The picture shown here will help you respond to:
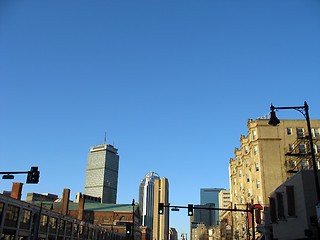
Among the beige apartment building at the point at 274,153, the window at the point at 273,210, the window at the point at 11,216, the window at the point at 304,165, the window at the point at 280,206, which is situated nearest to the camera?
the window at the point at 280,206

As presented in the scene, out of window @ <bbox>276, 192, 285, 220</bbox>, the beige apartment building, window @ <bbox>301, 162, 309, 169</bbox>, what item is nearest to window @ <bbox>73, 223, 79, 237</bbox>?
the beige apartment building

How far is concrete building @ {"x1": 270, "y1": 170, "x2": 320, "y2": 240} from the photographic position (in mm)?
27484

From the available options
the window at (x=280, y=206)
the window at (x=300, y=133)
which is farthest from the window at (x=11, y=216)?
the window at (x=300, y=133)

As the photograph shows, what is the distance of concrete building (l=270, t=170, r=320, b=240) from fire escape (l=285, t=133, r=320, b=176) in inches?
1326

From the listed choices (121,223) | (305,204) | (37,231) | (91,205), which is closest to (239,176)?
(37,231)

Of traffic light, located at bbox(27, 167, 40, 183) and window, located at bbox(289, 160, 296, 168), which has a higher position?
window, located at bbox(289, 160, 296, 168)

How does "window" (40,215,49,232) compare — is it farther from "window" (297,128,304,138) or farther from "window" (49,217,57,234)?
"window" (297,128,304,138)

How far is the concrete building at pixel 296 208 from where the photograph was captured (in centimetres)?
2748

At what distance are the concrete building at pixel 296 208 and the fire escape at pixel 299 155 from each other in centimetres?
3368

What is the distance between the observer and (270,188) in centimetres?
6619

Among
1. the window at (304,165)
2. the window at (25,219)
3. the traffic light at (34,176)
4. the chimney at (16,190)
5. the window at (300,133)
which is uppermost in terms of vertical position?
the window at (300,133)

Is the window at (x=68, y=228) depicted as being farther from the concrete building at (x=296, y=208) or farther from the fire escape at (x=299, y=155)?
the fire escape at (x=299, y=155)

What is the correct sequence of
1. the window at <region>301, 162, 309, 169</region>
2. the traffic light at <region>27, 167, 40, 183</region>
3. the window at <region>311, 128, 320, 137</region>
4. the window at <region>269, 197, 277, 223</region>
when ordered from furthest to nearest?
the window at <region>311, 128, 320, 137</region>, the window at <region>301, 162, 309, 169</region>, the window at <region>269, 197, 277, 223</region>, the traffic light at <region>27, 167, 40, 183</region>

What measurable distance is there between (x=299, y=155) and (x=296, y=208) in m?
40.4
